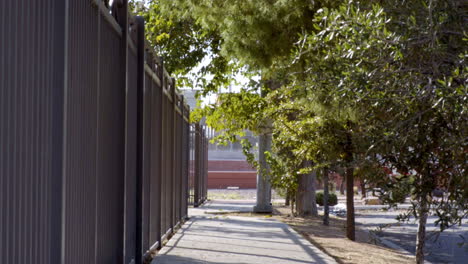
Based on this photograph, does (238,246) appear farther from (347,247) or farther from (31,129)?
(31,129)

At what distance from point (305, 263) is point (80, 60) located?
16.4ft

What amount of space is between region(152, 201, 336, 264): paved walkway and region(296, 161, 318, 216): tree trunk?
215 inches

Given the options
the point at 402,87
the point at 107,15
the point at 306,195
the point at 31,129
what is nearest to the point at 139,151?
the point at 107,15

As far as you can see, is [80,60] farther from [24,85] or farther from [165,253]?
[165,253]

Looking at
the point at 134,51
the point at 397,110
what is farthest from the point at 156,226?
the point at 397,110

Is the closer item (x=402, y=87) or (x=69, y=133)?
(x=69, y=133)

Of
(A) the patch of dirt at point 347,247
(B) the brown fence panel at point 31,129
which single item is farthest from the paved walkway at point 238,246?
(B) the brown fence panel at point 31,129

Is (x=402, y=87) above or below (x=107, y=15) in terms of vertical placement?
below

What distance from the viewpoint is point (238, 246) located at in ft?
35.1

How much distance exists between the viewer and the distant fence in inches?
128

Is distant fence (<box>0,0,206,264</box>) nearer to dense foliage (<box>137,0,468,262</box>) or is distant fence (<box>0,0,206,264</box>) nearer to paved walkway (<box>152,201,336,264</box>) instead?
paved walkway (<box>152,201,336,264</box>)

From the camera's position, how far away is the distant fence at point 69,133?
128 inches

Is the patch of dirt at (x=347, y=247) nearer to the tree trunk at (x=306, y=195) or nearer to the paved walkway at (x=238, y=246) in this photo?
the paved walkway at (x=238, y=246)

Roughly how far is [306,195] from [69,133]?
16.6 m
